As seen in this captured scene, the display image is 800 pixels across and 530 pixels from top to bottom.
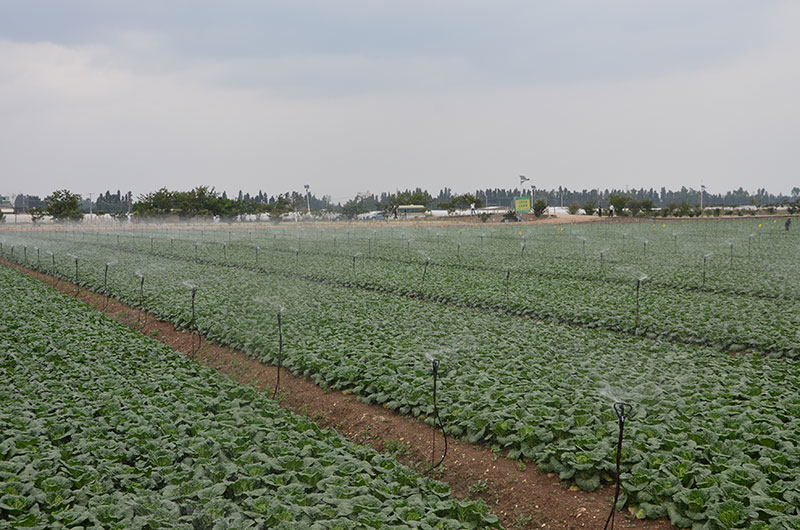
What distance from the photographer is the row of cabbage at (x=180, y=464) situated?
5066 mm

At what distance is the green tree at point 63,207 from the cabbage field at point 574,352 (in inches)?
2333

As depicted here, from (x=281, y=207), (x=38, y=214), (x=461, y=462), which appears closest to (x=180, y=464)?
(x=461, y=462)

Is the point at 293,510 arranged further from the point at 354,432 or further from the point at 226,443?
the point at 354,432

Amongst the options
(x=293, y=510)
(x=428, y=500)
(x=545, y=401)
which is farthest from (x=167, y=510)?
(x=545, y=401)

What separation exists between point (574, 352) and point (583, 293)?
6.92 meters

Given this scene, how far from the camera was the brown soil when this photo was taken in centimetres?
590

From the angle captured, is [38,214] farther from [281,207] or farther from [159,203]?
[281,207]

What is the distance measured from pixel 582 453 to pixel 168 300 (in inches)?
502

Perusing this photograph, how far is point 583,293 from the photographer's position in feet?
56.0

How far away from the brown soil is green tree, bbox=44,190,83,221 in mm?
75961

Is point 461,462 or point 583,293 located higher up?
point 583,293

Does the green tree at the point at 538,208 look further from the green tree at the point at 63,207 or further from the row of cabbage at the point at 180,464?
the row of cabbage at the point at 180,464

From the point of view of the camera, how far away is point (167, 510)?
5082mm

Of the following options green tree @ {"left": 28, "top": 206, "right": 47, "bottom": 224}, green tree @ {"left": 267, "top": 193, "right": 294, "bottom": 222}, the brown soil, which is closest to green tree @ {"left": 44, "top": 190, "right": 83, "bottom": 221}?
green tree @ {"left": 28, "top": 206, "right": 47, "bottom": 224}
